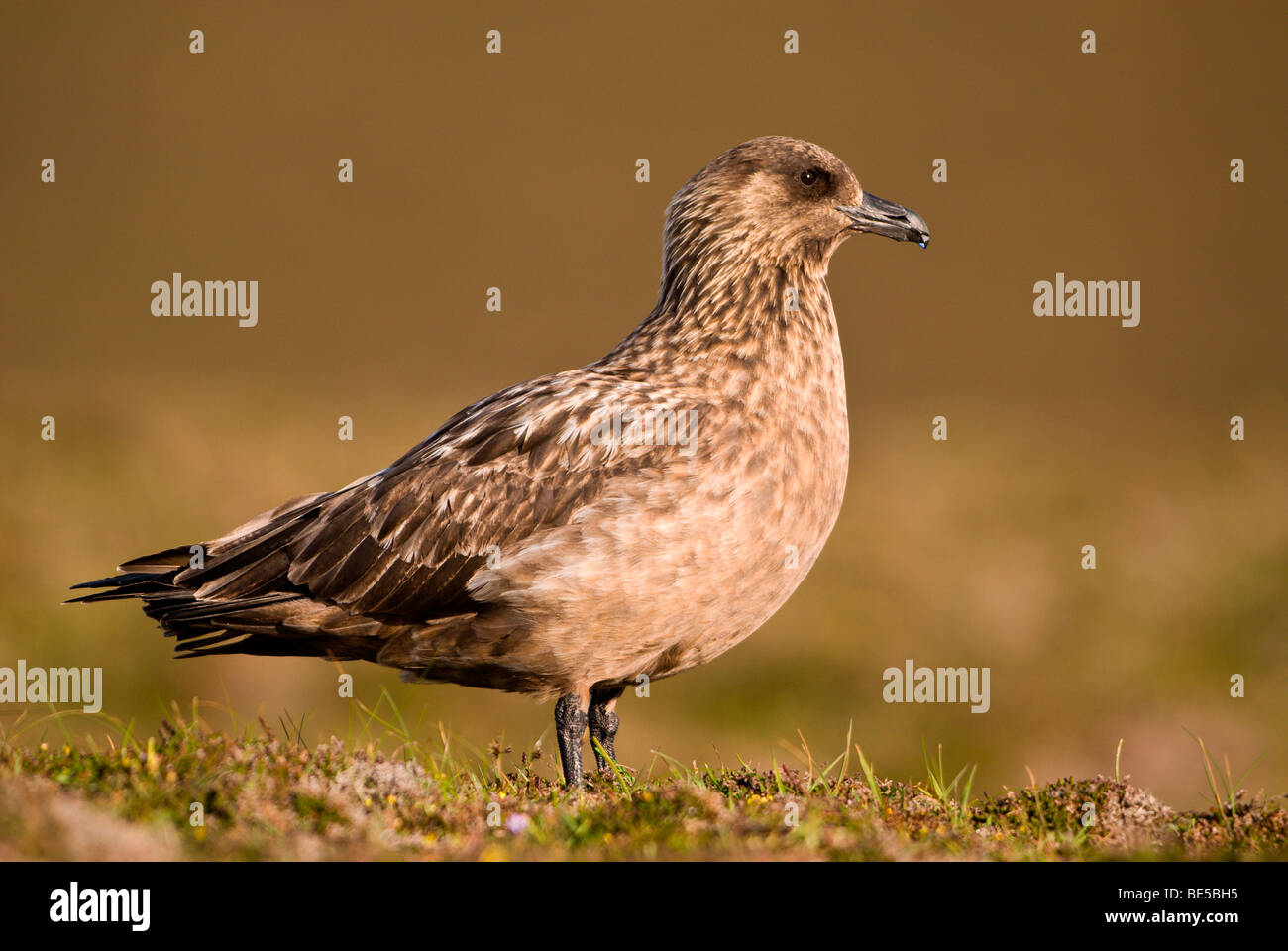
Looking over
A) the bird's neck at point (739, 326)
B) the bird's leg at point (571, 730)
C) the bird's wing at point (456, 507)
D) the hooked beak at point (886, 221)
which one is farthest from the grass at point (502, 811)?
the hooked beak at point (886, 221)

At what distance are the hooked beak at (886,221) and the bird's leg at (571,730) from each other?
8.55ft

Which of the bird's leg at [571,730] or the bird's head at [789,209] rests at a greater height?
the bird's head at [789,209]

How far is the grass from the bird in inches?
19.1

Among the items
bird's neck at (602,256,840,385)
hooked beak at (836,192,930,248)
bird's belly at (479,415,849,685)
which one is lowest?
bird's belly at (479,415,849,685)

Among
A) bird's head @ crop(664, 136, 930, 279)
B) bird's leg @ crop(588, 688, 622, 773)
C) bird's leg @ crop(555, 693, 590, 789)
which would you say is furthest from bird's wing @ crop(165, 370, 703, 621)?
bird's head @ crop(664, 136, 930, 279)

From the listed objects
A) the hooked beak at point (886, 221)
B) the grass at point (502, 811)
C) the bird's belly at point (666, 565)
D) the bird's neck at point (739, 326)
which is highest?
the hooked beak at point (886, 221)

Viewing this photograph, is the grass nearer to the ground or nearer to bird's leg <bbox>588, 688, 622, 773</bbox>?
the ground

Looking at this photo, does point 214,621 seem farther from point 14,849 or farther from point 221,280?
point 221,280

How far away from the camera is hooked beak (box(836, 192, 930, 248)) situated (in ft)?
20.9

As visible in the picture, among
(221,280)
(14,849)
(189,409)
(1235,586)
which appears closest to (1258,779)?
(1235,586)

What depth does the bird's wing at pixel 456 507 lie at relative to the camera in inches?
220

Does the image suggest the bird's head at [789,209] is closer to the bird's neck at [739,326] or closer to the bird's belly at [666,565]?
the bird's neck at [739,326]

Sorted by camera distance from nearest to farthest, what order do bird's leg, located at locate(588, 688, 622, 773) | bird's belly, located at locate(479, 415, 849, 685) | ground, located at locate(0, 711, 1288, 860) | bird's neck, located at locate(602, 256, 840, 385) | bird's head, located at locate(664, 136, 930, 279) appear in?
1. ground, located at locate(0, 711, 1288, 860)
2. bird's belly, located at locate(479, 415, 849, 685)
3. bird's neck, located at locate(602, 256, 840, 385)
4. bird's leg, located at locate(588, 688, 622, 773)
5. bird's head, located at locate(664, 136, 930, 279)

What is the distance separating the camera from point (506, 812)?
4.65 metres
